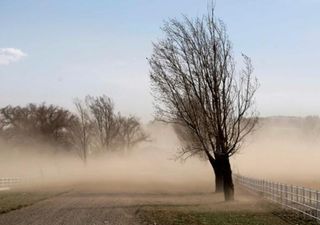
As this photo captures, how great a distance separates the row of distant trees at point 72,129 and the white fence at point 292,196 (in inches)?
2314

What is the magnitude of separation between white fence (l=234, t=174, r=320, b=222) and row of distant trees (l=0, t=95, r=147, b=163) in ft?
193

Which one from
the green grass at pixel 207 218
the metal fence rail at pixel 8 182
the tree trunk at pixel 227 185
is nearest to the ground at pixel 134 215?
the green grass at pixel 207 218

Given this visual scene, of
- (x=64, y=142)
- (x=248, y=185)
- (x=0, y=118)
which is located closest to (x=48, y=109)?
(x=64, y=142)

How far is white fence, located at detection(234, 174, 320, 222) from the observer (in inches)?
883

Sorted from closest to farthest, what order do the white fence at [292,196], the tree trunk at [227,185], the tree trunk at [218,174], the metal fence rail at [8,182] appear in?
the white fence at [292,196] < the tree trunk at [227,185] < the tree trunk at [218,174] < the metal fence rail at [8,182]

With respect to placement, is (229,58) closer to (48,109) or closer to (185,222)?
(185,222)

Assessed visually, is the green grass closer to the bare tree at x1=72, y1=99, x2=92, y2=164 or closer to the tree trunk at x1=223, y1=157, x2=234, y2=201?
the tree trunk at x1=223, y1=157, x2=234, y2=201

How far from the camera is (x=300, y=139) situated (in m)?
195

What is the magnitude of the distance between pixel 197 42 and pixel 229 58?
2.60m

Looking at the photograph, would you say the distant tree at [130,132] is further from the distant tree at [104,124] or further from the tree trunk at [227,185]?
the tree trunk at [227,185]

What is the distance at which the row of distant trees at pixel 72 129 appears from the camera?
96.4 m

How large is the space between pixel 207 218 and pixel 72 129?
89067 millimetres

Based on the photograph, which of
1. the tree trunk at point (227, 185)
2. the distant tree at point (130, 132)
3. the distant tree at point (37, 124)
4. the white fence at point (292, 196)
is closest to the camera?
the white fence at point (292, 196)

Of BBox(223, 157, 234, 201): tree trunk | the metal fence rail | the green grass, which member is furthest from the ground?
the metal fence rail
